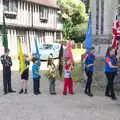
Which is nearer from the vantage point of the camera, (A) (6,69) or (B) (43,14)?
(A) (6,69)

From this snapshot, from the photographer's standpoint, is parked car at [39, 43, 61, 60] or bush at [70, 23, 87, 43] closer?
parked car at [39, 43, 61, 60]

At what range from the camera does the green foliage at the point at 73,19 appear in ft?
196

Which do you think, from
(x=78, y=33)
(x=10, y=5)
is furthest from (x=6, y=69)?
(x=78, y=33)

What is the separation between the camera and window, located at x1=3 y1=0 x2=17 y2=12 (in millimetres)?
42969

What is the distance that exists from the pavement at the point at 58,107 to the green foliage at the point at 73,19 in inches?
1706

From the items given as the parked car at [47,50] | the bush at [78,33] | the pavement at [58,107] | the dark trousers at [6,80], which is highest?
the bush at [78,33]

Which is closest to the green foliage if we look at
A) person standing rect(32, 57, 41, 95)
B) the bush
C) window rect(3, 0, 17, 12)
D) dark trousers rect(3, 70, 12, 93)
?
the bush

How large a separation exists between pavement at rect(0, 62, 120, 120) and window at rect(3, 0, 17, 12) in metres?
27.4

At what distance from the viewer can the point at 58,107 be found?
13.0 m

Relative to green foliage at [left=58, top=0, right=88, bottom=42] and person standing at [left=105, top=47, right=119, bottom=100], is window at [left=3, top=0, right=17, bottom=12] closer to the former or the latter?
green foliage at [left=58, top=0, right=88, bottom=42]

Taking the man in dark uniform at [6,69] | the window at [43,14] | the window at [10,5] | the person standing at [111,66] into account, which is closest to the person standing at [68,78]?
the person standing at [111,66]

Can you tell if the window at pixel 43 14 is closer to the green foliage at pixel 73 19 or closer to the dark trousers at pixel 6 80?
the green foliage at pixel 73 19

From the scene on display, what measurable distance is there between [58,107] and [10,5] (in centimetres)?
3161

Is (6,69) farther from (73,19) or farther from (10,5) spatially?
(73,19)
